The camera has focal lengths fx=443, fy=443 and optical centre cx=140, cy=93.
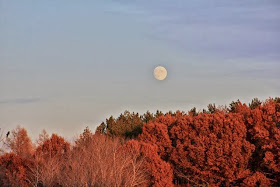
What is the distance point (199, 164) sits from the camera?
26.3 metres

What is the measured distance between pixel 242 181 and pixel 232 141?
2368 millimetres

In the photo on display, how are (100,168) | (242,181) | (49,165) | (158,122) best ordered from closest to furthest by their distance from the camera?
(100,168) < (49,165) < (242,181) < (158,122)

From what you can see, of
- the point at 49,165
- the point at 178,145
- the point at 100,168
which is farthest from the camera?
the point at 178,145

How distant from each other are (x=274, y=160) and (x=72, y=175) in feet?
37.5

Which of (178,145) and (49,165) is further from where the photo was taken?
(178,145)

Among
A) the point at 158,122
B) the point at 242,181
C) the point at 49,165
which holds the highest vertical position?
the point at 158,122

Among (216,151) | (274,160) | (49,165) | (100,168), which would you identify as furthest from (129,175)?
(274,160)

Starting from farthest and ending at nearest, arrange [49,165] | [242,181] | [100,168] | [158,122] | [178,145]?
[158,122], [178,145], [242,181], [49,165], [100,168]

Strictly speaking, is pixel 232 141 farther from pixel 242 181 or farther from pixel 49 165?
pixel 49 165

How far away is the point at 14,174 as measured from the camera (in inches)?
1045

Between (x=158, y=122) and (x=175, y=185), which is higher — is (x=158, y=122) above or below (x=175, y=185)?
above

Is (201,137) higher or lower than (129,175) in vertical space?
higher

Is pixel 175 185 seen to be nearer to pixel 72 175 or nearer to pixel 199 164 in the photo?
pixel 199 164

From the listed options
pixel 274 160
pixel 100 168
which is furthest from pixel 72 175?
pixel 274 160
